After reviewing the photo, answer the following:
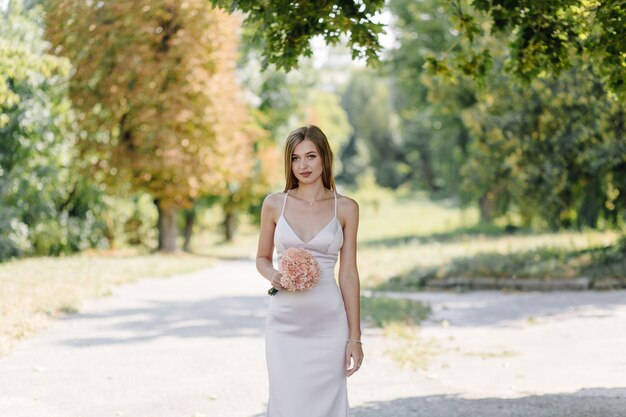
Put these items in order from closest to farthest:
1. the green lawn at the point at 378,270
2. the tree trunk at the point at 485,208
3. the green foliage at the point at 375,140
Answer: the green lawn at the point at 378,270 < the tree trunk at the point at 485,208 < the green foliage at the point at 375,140

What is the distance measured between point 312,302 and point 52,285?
9197 mm

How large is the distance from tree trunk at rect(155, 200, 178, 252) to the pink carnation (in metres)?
20.9

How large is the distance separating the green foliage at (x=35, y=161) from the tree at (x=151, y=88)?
684mm

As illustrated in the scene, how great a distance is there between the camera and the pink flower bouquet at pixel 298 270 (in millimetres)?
3971

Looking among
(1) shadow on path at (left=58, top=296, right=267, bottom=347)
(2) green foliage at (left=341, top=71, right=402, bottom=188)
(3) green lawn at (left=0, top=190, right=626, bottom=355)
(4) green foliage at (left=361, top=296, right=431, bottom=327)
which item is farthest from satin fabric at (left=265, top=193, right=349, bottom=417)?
(2) green foliage at (left=341, top=71, right=402, bottom=188)

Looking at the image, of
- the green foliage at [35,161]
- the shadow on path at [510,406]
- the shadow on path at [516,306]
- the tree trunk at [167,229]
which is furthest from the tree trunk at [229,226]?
the shadow on path at [510,406]

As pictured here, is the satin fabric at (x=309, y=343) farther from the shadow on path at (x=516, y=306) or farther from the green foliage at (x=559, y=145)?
the green foliage at (x=559, y=145)

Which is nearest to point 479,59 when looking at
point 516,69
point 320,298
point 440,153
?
point 516,69

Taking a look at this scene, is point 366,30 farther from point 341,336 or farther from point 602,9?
point 341,336

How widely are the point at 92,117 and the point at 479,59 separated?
56.3 feet

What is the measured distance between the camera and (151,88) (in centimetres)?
2189

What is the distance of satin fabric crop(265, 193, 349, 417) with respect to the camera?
412 centimetres

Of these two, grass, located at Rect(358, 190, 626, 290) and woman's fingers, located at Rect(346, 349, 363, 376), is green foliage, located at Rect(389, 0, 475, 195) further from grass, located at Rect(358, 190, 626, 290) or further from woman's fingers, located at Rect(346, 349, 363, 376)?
woman's fingers, located at Rect(346, 349, 363, 376)

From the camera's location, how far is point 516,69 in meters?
7.13
